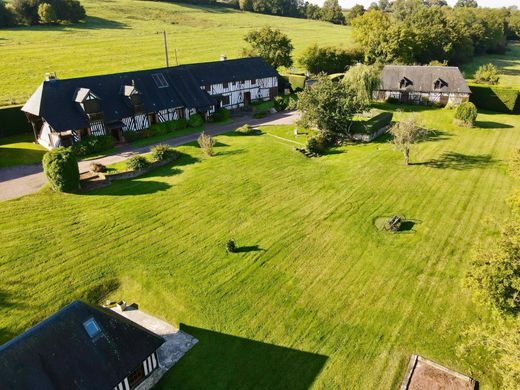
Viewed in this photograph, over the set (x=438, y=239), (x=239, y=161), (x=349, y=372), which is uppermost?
(x=239, y=161)

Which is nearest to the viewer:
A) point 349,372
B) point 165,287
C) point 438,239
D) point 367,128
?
point 349,372

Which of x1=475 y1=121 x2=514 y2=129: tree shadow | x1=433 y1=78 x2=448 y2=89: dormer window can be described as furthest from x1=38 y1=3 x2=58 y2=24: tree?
x1=475 y1=121 x2=514 y2=129: tree shadow

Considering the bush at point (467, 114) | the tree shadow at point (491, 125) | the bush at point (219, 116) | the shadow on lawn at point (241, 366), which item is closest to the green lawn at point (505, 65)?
the tree shadow at point (491, 125)

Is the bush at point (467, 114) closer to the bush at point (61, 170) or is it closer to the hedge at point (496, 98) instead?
the hedge at point (496, 98)

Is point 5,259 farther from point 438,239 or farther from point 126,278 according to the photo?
point 438,239

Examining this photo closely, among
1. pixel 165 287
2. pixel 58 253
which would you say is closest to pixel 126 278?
pixel 165 287

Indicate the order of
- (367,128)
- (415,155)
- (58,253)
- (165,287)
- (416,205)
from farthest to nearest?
(367,128), (415,155), (416,205), (58,253), (165,287)
